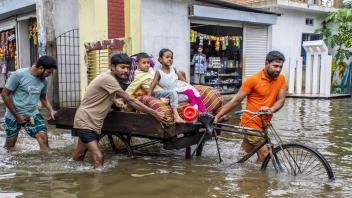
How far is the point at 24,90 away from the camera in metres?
5.91

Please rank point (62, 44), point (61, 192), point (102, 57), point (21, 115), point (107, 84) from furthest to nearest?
point (62, 44) → point (102, 57) → point (21, 115) → point (107, 84) → point (61, 192)

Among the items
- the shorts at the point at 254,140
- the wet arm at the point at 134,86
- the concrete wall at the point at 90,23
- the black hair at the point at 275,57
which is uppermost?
the concrete wall at the point at 90,23

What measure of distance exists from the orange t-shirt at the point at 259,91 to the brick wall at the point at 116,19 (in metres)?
6.98

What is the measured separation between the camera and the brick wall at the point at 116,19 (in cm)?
1142

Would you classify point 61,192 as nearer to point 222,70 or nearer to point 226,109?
point 226,109

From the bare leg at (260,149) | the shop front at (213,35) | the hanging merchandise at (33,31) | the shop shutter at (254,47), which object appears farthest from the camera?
the shop shutter at (254,47)

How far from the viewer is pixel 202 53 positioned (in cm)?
1522

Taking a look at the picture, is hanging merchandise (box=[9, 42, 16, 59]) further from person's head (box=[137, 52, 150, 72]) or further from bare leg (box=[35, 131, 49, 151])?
person's head (box=[137, 52, 150, 72])

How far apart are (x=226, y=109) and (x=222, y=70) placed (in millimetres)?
11318

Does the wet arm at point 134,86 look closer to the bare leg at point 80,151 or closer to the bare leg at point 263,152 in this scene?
the bare leg at point 80,151

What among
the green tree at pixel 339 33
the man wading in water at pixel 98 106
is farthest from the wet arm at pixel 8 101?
the green tree at pixel 339 33

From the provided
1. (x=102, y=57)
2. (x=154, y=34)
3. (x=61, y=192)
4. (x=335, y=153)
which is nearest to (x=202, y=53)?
(x=154, y=34)

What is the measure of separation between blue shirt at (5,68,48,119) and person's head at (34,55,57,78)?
0.50 feet

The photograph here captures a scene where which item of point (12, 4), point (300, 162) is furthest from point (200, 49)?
point (300, 162)
